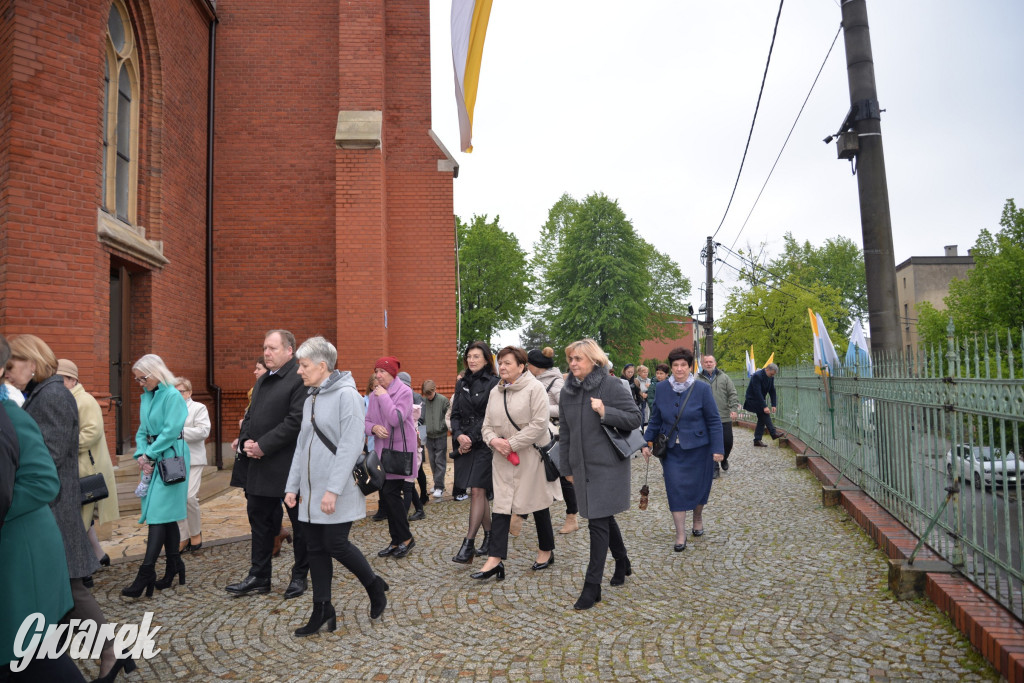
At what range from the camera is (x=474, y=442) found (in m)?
6.14

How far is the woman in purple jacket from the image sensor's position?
245 inches

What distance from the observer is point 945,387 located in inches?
181

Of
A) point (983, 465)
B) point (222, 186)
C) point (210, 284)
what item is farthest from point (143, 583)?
point (222, 186)

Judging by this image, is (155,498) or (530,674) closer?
(530,674)

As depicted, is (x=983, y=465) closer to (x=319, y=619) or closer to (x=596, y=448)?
(x=596, y=448)

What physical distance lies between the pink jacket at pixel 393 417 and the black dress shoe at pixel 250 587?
1.72 metres

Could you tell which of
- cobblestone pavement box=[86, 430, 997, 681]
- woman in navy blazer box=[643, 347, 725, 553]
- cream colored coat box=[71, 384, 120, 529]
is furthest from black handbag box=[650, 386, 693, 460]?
cream colored coat box=[71, 384, 120, 529]

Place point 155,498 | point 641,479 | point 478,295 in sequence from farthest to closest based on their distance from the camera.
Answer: point 478,295 → point 641,479 → point 155,498

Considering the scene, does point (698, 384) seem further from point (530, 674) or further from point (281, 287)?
point (281, 287)

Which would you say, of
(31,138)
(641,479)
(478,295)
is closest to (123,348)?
(31,138)

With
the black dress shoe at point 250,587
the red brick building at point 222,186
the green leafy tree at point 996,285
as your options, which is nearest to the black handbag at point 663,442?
the black dress shoe at point 250,587

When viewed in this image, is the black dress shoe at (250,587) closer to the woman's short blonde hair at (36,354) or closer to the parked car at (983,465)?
the woman's short blonde hair at (36,354)

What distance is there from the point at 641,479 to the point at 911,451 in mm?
5308

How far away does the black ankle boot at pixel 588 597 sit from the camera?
4625 millimetres
